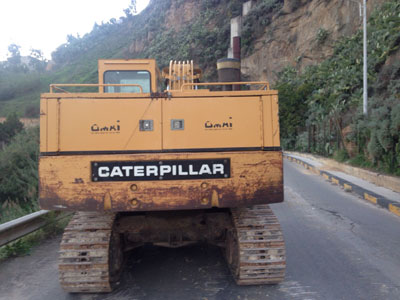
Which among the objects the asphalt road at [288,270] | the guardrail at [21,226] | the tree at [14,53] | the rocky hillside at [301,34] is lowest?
the asphalt road at [288,270]

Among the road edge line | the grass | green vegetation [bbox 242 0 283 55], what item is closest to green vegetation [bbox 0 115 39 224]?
Answer: the grass

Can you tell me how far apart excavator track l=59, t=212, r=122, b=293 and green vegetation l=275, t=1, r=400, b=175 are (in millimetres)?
9309

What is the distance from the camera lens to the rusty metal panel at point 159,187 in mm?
3350

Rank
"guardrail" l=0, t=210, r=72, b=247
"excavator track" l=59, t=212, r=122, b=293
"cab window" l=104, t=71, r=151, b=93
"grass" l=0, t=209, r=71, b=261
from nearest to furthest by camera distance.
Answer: "excavator track" l=59, t=212, r=122, b=293, "guardrail" l=0, t=210, r=72, b=247, "grass" l=0, t=209, r=71, b=261, "cab window" l=104, t=71, r=151, b=93

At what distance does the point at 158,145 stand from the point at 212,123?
23.5 inches

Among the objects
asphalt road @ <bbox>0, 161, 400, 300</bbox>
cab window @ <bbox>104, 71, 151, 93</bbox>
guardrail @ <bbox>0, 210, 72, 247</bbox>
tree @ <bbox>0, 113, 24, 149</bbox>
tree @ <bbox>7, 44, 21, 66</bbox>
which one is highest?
tree @ <bbox>7, 44, 21, 66</bbox>

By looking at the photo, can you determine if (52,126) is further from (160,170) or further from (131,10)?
(131,10)

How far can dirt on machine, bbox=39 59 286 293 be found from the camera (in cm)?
338

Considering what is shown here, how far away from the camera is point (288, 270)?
432cm

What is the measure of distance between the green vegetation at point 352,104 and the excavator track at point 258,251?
314 inches

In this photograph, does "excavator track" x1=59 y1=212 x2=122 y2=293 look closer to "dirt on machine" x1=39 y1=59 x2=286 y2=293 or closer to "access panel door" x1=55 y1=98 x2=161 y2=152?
"dirt on machine" x1=39 y1=59 x2=286 y2=293

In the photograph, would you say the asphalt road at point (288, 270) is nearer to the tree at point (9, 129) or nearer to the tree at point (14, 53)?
the tree at point (9, 129)

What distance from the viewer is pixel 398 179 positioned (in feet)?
31.8

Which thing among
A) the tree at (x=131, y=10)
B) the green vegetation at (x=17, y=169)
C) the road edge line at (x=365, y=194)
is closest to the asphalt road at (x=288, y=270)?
the road edge line at (x=365, y=194)
